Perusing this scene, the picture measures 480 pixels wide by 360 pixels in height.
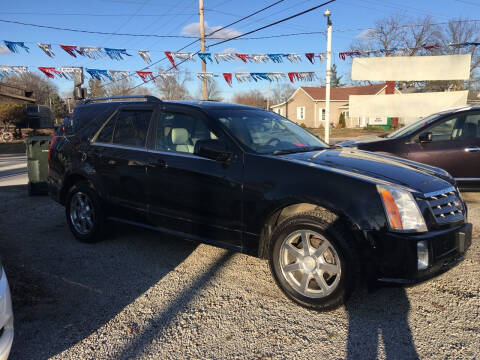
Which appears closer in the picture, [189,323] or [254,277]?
[189,323]

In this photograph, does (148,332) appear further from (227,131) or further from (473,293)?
(473,293)

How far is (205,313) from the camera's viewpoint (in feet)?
10.4

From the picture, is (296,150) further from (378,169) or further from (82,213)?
(82,213)

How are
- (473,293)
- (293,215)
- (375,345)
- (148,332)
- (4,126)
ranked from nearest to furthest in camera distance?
1. (375,345)
2. (148,332)
3. (293,215)
4. (473,293)
5. (4,126)

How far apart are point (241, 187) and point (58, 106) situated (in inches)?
2866

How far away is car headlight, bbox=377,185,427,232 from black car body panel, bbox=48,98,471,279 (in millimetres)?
49

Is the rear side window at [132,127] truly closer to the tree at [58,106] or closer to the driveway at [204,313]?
the driveway at [204,313]

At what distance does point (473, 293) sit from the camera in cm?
345

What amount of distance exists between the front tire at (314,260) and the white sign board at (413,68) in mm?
12831

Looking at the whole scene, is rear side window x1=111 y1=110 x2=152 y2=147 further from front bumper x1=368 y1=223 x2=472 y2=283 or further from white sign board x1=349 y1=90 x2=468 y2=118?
white sign board x1=349 y1=90 x2=468 y2=118

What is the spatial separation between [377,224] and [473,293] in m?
1.37

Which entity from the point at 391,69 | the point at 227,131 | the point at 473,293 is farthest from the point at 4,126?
the point at 473,293

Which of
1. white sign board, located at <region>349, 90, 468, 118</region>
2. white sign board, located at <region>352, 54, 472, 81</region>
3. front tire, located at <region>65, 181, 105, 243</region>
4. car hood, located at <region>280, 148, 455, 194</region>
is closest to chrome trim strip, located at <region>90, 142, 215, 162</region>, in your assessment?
front tire, located at <region>65, 181, 105, 243</region>

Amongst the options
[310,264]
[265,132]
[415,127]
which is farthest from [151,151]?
[415,127]
